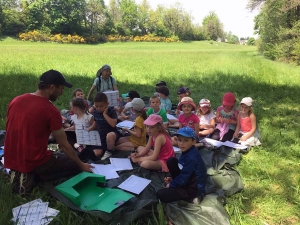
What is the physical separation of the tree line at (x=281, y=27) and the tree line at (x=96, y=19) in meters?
44.3

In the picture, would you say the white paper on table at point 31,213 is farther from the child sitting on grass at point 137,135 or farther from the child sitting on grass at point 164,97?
the child sitting on grass at point 164,97

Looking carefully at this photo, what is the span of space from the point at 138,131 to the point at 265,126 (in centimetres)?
323

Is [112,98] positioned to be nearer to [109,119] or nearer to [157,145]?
[109,119]

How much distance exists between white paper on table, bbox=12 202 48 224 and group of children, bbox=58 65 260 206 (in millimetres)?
1365

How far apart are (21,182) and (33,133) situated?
691 millimetres

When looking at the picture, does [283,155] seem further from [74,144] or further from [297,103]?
[297,103]

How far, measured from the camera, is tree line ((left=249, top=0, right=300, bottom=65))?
19.5 m

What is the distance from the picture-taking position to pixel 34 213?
289 centimetres

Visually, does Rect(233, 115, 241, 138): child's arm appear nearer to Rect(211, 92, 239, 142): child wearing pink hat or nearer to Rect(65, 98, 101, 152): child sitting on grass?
Rect(211, 92, 239, 142): child wearing pink hat

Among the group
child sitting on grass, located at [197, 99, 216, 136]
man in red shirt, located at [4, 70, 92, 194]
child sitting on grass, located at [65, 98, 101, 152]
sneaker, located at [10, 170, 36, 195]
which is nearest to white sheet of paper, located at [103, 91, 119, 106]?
child sitting on grass, located at [65, 98, 101, 152]

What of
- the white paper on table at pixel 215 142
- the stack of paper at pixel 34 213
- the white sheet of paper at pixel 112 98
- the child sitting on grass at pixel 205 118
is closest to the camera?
the stack of paper at pixel 34 213

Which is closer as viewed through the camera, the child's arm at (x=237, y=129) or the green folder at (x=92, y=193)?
the green folder at (x=92, y=193)

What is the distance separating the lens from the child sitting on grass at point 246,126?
498 cm

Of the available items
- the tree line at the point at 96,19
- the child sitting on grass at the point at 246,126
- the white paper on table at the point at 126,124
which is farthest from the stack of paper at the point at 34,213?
the tree line at the point at 96,19
